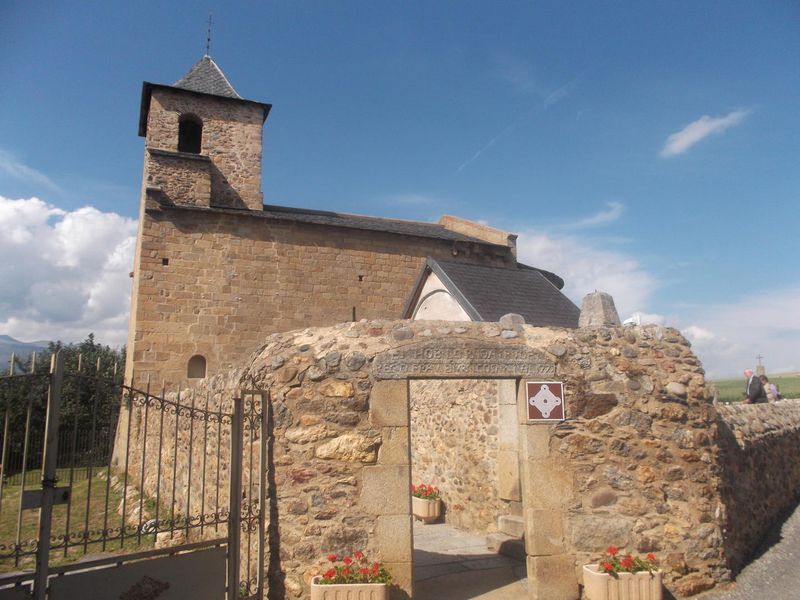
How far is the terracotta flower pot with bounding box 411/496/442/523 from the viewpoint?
9.23m

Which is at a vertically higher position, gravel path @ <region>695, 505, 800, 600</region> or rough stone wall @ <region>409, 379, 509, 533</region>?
rough stone wall @ <region>409, 379, 509, 533</region>

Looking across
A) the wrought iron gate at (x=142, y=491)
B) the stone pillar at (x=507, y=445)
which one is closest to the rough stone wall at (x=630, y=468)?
the stone pillar at (x=507, y=445)

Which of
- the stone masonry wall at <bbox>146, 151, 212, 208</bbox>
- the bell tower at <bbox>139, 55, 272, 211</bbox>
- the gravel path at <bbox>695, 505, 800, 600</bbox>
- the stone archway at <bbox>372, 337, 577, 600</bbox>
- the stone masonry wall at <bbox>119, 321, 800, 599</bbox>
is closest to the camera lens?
the stone masonry wall at <bbox>119, 321, 800, 599</bbox>

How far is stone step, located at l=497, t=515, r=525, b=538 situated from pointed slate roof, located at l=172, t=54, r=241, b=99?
1663 centimetres

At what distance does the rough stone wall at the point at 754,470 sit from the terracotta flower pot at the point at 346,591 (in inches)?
145

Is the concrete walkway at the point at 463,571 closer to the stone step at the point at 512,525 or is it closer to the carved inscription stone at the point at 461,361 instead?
the stone step at the point at 512,525

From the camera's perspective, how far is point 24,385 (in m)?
4.02

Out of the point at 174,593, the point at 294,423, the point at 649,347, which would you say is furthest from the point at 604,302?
the point at 174,593

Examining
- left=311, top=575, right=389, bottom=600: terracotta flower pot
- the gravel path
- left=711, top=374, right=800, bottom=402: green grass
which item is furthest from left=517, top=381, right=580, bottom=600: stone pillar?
left=711, top=374, right=800, bottom=402: green grass

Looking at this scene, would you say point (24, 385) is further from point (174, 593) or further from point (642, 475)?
point (642, 475)

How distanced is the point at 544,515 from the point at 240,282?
12.4 metres

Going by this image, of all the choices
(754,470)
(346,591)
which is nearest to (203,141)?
(346,591)

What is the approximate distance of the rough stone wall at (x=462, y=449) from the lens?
8148 mm

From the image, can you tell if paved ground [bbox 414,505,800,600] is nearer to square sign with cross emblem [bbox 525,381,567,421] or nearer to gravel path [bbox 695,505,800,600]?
gravel path [bbox 695,505,800,600]
